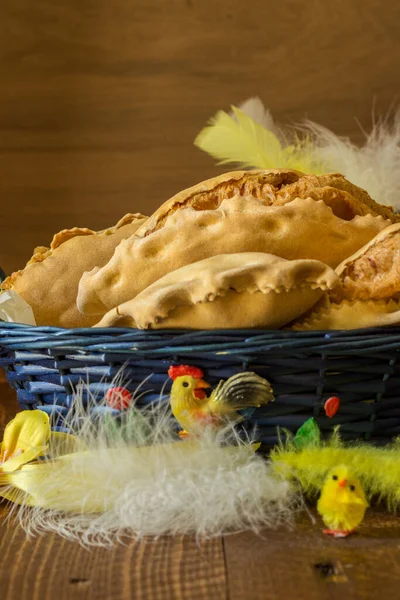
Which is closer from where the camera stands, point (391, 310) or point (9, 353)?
point (391, 310)

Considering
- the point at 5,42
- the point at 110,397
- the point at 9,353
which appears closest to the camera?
the point at 110,397

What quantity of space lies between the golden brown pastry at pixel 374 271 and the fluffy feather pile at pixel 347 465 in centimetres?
13

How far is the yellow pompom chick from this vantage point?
2.01ft

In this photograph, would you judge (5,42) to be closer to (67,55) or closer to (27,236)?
(67,55)

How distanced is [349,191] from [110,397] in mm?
356

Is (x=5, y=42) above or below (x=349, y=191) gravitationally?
above

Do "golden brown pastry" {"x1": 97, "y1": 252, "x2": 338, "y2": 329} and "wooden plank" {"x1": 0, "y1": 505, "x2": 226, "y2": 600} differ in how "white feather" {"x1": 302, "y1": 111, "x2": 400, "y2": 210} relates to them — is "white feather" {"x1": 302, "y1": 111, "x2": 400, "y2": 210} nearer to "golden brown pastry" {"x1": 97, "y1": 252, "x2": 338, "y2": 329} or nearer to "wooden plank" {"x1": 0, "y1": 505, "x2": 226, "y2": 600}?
"golden brown pastry" {"x1": 97, "y1": 252, "x2": 338, "y2": 329}

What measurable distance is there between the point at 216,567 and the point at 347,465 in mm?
156

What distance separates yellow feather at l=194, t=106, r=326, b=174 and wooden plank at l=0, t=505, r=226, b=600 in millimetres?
663

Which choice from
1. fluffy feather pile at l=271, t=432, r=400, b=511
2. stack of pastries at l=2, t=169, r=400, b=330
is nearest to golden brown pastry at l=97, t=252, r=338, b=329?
stack of pastries at l=2, t=169, r=400, b=330

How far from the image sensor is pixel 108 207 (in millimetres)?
1692

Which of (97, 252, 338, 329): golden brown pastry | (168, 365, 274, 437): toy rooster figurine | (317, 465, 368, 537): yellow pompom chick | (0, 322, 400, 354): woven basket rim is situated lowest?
(317, 465, 368, 537): yellow pompom chick

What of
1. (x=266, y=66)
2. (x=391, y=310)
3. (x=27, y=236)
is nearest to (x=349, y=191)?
(x=391, y=310)

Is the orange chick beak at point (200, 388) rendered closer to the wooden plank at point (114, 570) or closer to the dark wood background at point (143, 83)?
the wooden plank at point (114, 570)
